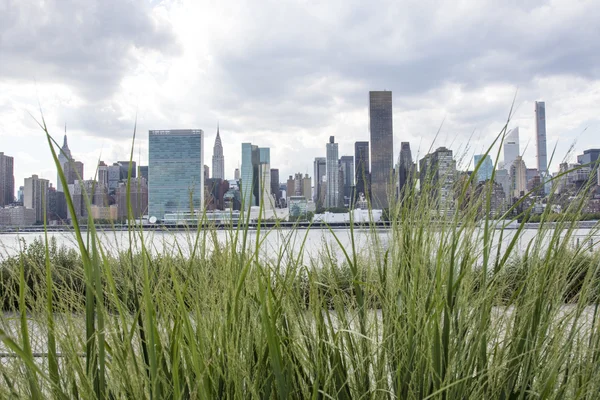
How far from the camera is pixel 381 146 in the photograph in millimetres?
2143

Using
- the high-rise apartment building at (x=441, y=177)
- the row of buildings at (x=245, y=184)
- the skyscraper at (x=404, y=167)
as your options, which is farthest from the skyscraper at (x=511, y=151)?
the skyscraper at (x=404, y=167)

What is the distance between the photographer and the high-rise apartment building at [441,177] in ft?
3.21

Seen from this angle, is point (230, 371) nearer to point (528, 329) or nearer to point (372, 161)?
point (528, 329)

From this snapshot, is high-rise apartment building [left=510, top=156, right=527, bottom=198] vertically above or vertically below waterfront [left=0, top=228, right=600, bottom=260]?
above

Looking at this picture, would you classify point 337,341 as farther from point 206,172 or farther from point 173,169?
point 173,169

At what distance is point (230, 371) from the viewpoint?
0.59 metres

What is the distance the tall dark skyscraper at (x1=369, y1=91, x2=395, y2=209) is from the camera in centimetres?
149

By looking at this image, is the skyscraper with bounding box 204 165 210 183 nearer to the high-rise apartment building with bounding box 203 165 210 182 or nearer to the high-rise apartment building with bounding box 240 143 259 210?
the high-rise apartment building with bounding box 203 165 210 182

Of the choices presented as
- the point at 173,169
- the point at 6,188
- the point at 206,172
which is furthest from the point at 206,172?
the point at 6,188

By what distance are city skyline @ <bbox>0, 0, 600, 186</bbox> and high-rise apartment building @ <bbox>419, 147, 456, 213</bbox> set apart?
0.13 ft

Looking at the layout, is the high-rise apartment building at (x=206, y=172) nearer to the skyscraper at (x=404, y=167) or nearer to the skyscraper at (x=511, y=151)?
the skyscraper at (x=404, y=167)

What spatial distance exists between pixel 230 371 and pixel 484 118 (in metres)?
0.93

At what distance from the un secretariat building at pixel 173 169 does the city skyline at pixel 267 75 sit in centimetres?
15

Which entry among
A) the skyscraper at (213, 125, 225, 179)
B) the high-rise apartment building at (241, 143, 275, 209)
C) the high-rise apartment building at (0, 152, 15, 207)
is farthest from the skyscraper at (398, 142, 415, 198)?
the high-rise apartment building at (0, 152, 15, 207)
